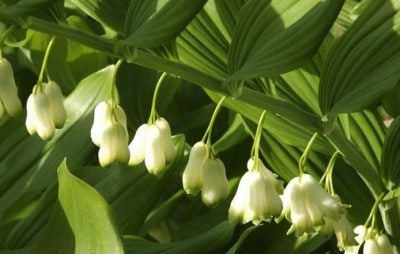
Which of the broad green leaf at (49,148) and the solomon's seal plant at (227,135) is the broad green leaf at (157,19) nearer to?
the solomon's seal plant at (227,135)

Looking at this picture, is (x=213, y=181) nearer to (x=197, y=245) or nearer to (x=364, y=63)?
(x=197, y=245)

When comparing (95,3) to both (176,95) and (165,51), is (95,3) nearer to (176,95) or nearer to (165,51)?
(165,51)

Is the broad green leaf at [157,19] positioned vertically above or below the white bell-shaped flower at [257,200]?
above

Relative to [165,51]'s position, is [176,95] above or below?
below

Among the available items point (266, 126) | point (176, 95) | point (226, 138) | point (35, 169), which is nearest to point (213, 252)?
point (266, 126)

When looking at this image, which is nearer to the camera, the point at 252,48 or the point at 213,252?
the point at 252,48

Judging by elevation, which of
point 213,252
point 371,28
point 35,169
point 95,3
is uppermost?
point 95,3

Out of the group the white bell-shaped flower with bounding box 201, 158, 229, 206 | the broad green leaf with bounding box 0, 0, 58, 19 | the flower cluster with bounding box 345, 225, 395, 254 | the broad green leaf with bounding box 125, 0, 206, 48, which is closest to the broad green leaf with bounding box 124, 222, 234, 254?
the white bell-shaped flower with bounding box 201, 158, 229, 206

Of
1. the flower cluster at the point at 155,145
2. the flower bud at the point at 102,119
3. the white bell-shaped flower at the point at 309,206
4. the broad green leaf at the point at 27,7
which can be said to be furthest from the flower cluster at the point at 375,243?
the broad green leaf at the point at 27,7
